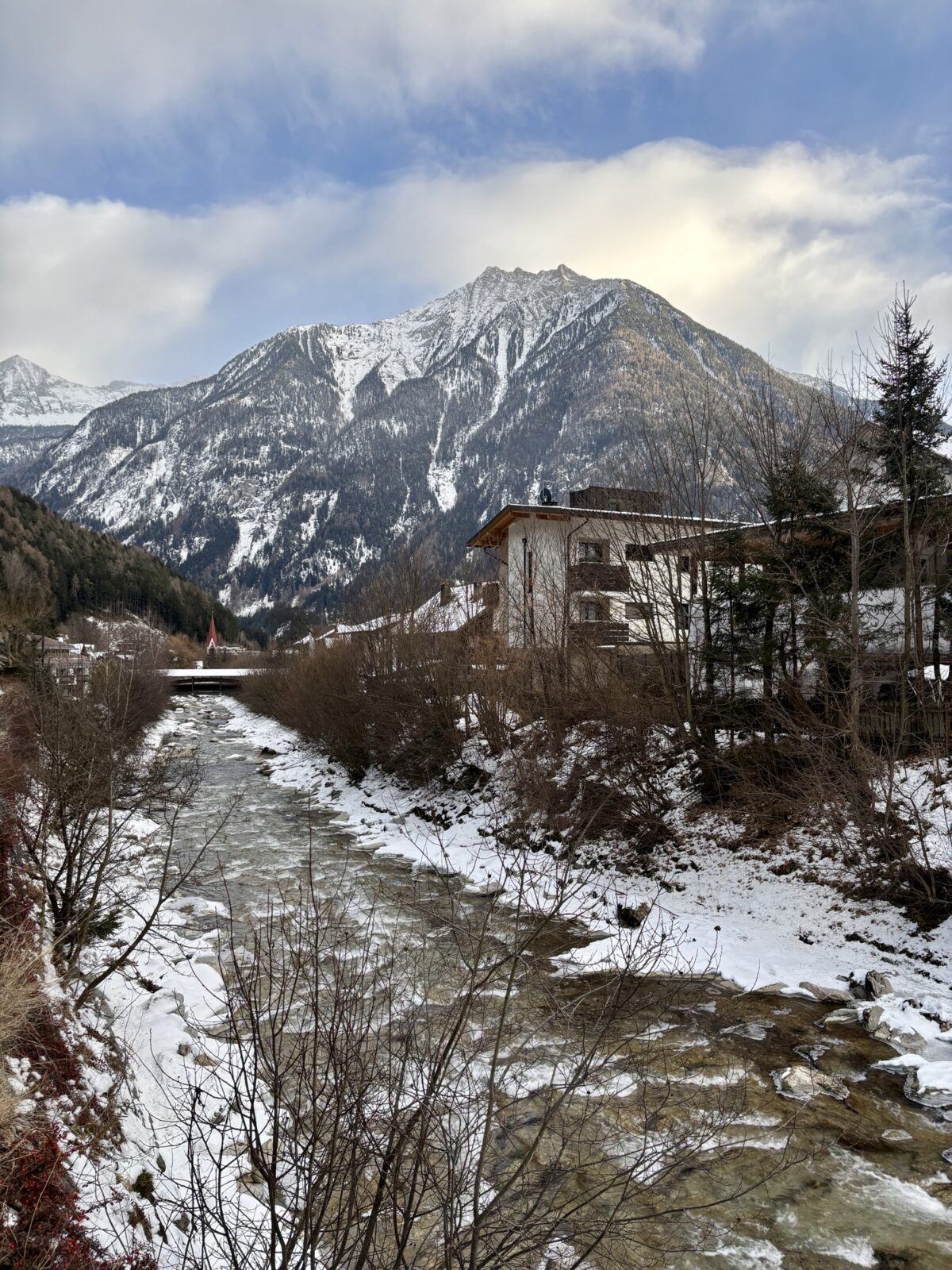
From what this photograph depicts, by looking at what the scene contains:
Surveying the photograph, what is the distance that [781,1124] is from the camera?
8141mm

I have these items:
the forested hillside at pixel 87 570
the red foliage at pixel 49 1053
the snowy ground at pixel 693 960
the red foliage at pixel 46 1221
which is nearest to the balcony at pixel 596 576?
the snowy ground at pixel 693 960

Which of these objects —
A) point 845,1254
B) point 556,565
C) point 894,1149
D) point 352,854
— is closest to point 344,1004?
point 845,1254

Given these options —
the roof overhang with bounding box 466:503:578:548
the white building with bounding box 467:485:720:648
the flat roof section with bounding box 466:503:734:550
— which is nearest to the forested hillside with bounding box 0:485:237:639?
the flat roof section with bounding box 466:503:734:550

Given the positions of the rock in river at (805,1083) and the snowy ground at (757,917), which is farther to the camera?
the snowy ground at (757,917)

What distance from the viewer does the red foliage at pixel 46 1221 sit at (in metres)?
4.96

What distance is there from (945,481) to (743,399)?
4.38 metres

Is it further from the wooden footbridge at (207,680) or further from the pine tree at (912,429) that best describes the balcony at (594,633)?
the wooden footbridge at (207,680)

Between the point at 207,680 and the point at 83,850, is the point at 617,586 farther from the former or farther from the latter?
the point at 207,680

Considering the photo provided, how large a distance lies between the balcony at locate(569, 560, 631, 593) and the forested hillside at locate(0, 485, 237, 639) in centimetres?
7058

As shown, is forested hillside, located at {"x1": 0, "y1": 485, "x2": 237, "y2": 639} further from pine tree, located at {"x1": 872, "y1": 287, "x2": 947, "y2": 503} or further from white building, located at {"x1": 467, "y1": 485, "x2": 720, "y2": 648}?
pine tree, located at {"x1": 872, "y1": 287, "x2": 947, "y2": 503}

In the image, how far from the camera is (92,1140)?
674 centimetres

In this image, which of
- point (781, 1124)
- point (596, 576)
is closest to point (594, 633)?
point (596, 576)

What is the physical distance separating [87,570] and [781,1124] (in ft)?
359

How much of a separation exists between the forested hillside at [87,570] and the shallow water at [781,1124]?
82.0 metres
